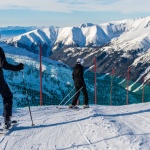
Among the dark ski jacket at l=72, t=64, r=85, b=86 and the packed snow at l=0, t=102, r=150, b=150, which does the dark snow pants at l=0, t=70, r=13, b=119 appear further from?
the dark ski jacket at l=72, t=64, r=85, b=86

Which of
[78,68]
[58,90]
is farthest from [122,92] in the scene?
[78,68]

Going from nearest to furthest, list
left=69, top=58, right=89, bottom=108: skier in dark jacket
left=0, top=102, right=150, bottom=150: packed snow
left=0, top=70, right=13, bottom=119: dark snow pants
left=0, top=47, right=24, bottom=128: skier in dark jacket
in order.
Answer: left=0, top=102, right=150, bottom=150: packed snow < left=0, top=47, right=24, bottom=128: skier in dark jacket < left=0, top=70, right=13, bottom=119: dark snow pants < left=69, top=58, right=89, bottom=108: skier in dark jacket

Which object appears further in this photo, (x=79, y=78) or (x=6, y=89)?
(x=79, y=78)

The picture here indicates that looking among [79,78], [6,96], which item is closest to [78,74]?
[79,78]

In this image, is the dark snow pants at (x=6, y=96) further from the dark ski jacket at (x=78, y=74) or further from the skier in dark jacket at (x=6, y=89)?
the dark ski jacket at (x=78, y=74)

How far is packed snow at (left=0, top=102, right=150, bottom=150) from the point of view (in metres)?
7.91

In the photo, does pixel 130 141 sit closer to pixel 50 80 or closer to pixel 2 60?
pixel 2 60

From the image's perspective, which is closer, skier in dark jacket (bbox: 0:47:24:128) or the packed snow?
the packed snow

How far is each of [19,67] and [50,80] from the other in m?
120

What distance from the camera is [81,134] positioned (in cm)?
890

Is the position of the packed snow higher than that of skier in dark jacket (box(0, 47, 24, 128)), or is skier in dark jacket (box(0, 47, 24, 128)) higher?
skier in dark jacket (box(0, 47, 24, 128))

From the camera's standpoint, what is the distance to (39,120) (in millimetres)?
11547

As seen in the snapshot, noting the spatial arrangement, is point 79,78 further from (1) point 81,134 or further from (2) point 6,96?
(1) point 81,134

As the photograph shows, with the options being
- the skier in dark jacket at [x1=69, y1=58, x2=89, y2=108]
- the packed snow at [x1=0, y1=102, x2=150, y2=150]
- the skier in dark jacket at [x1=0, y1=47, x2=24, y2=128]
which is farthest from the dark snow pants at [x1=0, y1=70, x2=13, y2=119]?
the skier in dark jacket at [x1=69, y1=58, x2=89, y2=108]
